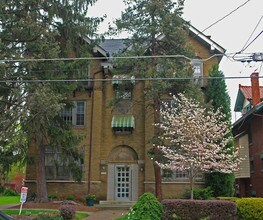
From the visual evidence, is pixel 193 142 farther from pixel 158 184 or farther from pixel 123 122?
pixel 123 122

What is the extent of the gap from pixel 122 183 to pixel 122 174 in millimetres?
651

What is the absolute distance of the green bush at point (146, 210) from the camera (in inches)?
556

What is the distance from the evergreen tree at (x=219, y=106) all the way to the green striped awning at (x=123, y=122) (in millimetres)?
5680

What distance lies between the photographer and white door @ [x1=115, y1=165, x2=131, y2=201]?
28281mm

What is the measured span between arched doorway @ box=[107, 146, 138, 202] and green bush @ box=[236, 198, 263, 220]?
544 inches

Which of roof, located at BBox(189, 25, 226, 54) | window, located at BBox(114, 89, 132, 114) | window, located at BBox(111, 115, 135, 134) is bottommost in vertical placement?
window, located at BBox(111, 115, 135, 134)

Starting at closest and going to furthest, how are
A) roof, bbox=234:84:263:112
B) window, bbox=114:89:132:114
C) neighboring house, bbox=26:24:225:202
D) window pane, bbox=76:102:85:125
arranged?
neighboring house, bbox=26:24:225:202
window, bbox=114:89:132:114
window pane, bbox=76:102:85:125
roof, bbox=234:84:263:112

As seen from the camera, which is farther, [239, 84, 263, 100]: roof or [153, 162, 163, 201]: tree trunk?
[239, 84, 263, 100]: roof

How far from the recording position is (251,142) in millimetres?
30922

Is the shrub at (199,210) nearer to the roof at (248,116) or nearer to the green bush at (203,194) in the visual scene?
the green bush at (203,194)

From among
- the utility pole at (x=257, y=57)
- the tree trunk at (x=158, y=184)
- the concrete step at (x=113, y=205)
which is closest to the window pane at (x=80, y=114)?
the concrete step at (x=113, y=205)

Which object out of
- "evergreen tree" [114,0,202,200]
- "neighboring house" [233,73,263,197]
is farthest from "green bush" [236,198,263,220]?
"neighboring house" [233,73,263,197]

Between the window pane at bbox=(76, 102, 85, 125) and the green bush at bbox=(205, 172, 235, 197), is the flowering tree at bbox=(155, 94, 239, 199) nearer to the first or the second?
the green bush at bbox=(205, 172, 235, 197)

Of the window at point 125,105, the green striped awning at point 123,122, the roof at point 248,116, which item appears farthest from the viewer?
the window at point 125,105
